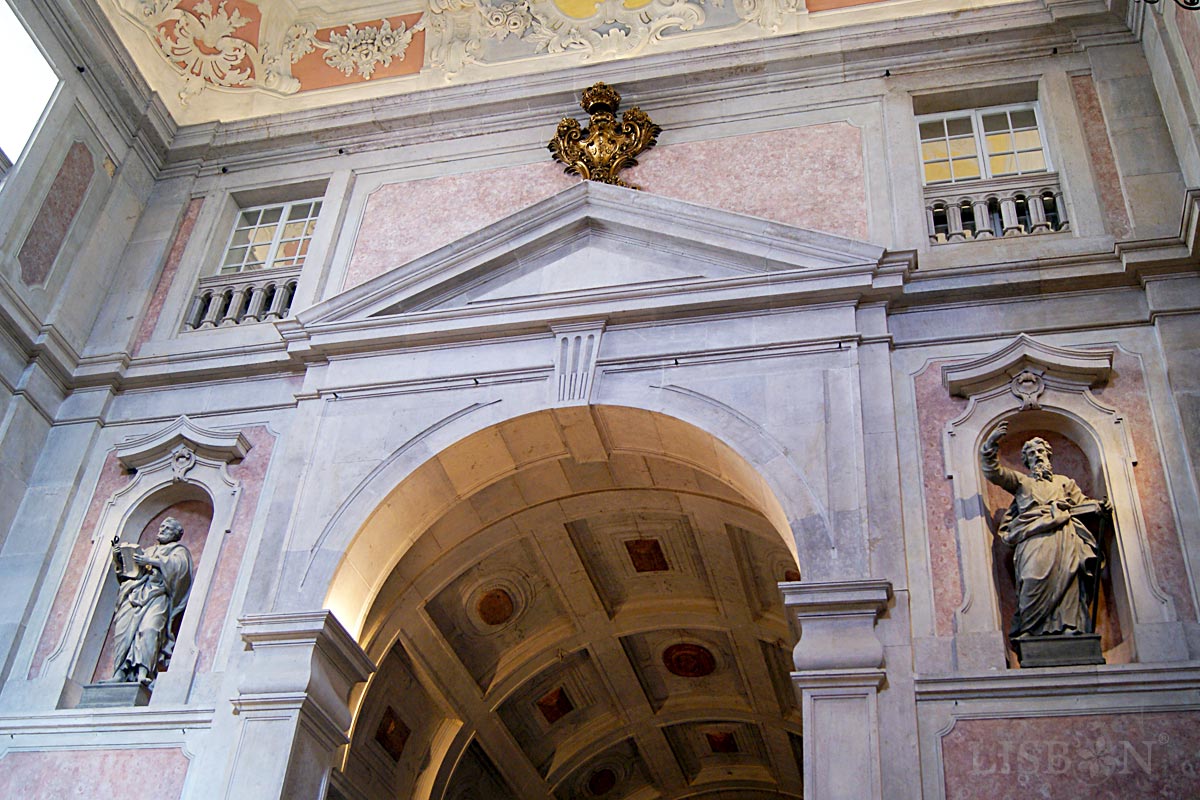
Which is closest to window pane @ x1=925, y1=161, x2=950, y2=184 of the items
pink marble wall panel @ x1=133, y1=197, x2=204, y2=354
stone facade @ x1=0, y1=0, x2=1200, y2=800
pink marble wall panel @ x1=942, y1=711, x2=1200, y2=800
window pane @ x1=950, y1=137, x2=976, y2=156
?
window pane @ x1=950, y1=137, x2=976, y2=156

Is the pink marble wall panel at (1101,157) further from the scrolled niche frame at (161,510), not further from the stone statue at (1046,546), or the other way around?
the scrolled niche frame at (161,510)

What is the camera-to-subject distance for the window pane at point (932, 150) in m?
12.8

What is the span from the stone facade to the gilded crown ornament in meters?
0.18

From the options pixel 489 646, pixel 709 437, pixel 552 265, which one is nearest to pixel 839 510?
pixel 709 437

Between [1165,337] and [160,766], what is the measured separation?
831 cm

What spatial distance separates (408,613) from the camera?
12.5 meters

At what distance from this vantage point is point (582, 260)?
12266mm

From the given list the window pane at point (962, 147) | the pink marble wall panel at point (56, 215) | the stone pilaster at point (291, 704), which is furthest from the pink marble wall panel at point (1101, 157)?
the pink marble wall panel at point (56, 215)

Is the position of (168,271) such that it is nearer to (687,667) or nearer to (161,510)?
(161,510)

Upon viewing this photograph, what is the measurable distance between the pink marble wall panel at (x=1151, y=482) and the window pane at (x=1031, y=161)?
8.25 feet

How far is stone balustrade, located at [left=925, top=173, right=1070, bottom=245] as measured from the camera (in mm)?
11797

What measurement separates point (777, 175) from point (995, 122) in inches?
86.6

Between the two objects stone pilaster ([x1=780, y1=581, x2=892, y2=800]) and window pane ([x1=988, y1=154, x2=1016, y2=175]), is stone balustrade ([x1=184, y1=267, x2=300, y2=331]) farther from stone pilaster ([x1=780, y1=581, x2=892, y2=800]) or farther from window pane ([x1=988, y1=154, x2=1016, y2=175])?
window pane ([x1=988, y1=154, x2=1016, y2=175])

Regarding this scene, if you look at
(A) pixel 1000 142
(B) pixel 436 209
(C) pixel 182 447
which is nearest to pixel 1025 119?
(A) pixel 1000 142
